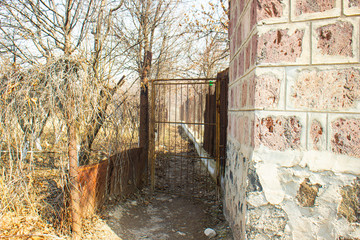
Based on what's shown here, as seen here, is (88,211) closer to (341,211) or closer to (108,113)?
(108,113)

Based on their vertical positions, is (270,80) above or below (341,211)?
above

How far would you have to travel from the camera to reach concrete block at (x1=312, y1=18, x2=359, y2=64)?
165 cm

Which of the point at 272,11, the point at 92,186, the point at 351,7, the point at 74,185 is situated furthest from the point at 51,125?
the point at 351,7

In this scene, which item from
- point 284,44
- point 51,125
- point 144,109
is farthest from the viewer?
point 144,109

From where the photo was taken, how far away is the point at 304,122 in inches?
69.0

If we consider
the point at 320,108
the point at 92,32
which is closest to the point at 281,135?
the point at 320,108

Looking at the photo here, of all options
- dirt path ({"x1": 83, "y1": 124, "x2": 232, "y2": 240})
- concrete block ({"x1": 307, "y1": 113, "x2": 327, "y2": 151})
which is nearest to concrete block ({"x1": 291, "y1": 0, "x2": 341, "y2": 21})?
concrete block ({"x1": 307, "y1": 113, "x2": 327, "y2": 151})

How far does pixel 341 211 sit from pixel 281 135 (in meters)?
0.61

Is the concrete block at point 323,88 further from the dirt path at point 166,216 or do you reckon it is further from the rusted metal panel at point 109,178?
the rusted metal panel at point 109,178

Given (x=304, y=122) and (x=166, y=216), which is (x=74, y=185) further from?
(x=304, y=122)

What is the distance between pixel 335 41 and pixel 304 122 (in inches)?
22.2

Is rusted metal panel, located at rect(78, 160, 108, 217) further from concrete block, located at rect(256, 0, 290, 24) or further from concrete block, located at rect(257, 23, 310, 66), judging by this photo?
concrete block, located at rect(256, 0, 290, 24)

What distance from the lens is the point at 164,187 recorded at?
504cm

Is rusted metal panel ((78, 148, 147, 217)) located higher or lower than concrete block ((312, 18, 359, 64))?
lower
